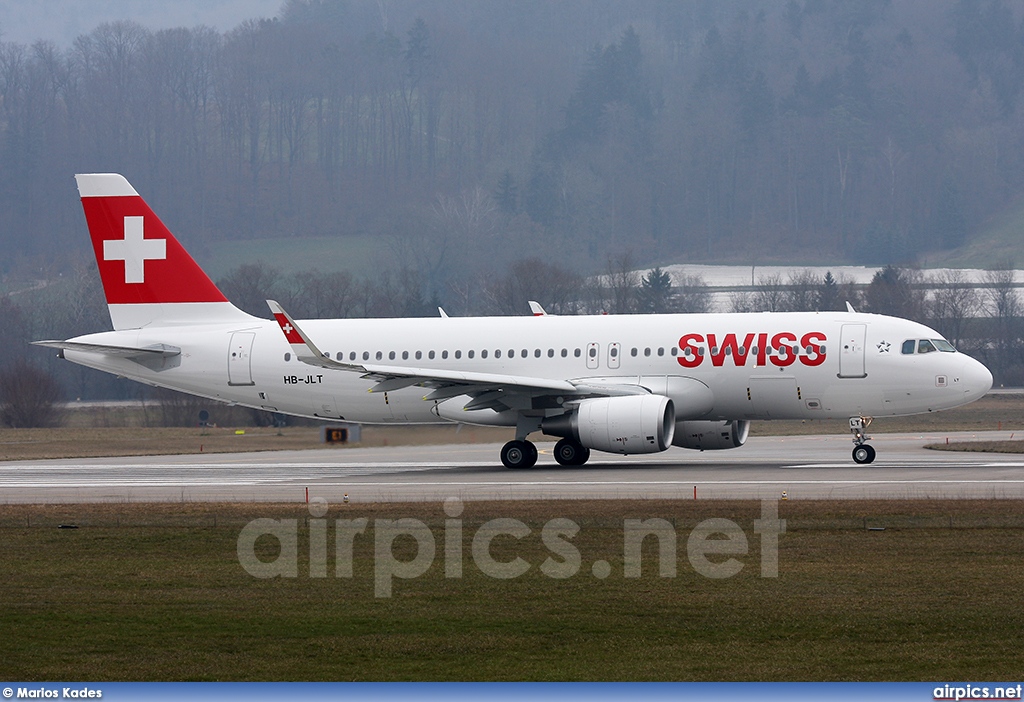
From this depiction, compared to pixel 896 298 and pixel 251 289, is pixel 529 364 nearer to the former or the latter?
pixel 251 289

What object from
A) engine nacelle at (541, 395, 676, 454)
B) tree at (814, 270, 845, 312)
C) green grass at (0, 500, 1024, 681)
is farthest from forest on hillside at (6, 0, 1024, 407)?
green grass at (0, 500, 1024, 681)

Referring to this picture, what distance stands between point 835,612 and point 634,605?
2134 millimetres

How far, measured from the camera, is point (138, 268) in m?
40.3

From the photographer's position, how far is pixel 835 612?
15141 mm

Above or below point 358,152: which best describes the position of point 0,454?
below

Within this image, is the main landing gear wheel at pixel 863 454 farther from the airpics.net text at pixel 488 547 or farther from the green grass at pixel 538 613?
the green grass at pixel 538 613

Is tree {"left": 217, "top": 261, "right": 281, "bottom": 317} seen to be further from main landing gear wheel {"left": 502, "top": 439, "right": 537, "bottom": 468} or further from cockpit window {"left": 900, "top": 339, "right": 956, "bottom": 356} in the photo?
cockpit window {"left": 900, "top": 339, "right": 956, "bottom": 356}

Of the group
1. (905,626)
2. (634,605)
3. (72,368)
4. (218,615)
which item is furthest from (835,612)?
(72,368)

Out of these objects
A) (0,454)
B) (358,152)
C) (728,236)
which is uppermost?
(358,152)

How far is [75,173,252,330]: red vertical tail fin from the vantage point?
4022 centimetres

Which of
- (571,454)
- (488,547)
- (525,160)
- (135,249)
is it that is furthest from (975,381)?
(525,160)

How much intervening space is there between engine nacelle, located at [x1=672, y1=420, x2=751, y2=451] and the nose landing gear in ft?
9.95

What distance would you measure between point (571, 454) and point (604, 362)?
2.50m

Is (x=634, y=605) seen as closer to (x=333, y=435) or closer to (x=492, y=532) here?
(x=492, y=532)
